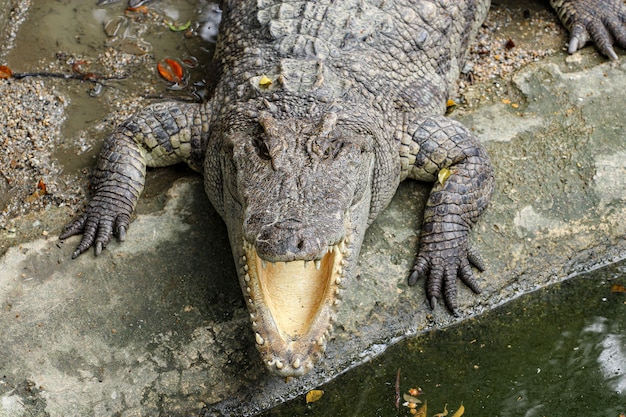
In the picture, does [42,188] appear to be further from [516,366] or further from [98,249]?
[516,366]

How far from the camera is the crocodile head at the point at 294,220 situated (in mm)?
3541

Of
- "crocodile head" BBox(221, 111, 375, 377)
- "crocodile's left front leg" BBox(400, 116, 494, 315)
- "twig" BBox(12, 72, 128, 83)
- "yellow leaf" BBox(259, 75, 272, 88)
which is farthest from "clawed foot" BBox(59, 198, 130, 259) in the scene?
"crocodile's left front leg" BBox(400, 116, 494, 315)

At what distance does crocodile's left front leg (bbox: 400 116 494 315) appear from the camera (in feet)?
14.6

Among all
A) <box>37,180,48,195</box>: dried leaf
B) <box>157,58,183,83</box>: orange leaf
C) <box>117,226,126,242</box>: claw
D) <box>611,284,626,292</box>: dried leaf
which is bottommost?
<box>37,180,48,195</box>: dried leaf

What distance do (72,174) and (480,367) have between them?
255 centimetres

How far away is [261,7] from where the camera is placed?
5129mm

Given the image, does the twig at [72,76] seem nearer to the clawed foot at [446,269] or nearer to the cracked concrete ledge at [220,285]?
the cracked concrete ledge at [220,285]

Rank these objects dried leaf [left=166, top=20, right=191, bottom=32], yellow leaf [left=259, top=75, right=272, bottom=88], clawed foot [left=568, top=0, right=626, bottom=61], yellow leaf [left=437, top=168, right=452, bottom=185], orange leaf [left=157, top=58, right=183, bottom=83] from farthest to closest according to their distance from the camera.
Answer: dried leaf [left=166, top=20, right=191, bottom=32] < clawed foot [left=568, top=0, right=626, bottom=61] < orange leaf [left=157, top=58, right=183, bottom=83] < yellow leaf [left=437, top=168, right=452, bottom=185] < yellow leaf [left=259, top=75, right=272, bottom=88]

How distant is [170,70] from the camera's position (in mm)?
5633

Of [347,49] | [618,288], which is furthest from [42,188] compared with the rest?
[618,288]

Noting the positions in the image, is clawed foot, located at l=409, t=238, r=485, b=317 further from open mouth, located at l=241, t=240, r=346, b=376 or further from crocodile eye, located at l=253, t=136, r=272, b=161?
crocodile eye, located at l=253, t=136, r=272, b=161

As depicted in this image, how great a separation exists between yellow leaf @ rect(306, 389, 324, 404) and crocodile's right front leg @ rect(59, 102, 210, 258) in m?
1.41

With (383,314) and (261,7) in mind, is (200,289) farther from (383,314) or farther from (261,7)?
(261,7)

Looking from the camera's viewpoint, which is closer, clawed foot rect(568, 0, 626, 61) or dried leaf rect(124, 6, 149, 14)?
clawed foot rect(568, 0, 626, 61)
